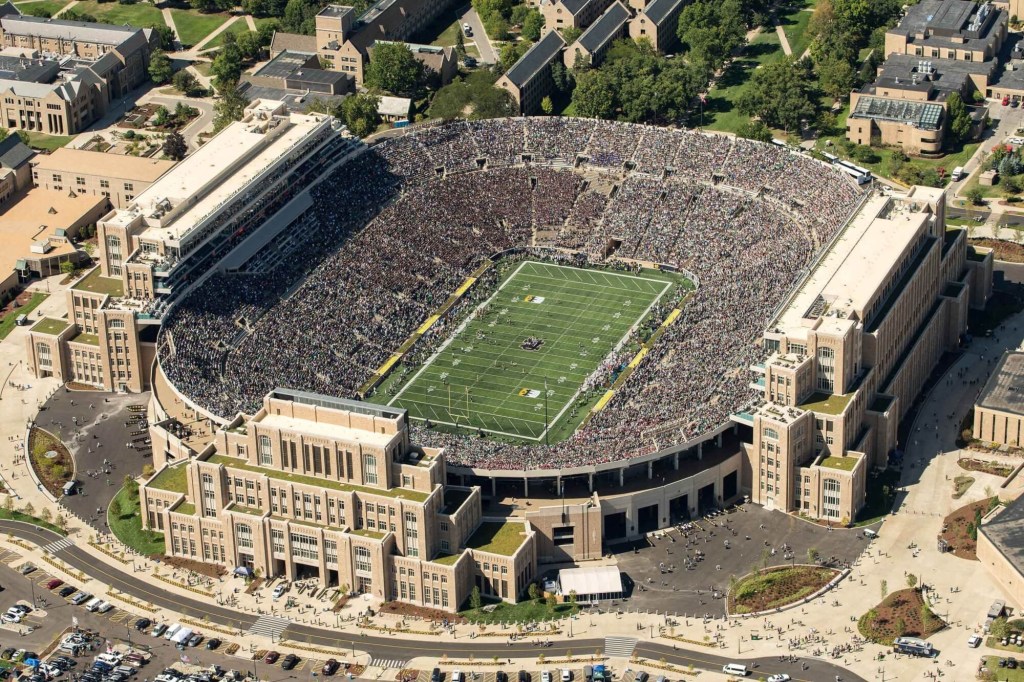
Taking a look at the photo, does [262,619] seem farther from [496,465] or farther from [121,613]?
[496,465]

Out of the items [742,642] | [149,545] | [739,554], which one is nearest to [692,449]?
[739,554]

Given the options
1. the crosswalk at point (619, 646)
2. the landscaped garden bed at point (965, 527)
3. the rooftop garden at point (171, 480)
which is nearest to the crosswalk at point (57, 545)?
the rooftop garden at point (171, 480)

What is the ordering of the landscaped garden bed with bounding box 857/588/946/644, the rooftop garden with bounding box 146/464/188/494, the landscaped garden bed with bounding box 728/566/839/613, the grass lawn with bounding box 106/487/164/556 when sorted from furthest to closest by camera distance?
the rooftop garden with bounding box 146/464/188/494 → the grass lawn with bounding box 106/487/164/556 → the landscaped garden bed with bounding box 728/566/839/613 → the landscaped garden bed with bounding box 857/588/946/644

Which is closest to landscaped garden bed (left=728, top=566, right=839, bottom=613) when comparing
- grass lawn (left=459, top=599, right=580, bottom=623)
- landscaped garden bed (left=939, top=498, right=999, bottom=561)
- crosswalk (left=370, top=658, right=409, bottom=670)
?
landscaped garden bed (left=939, top=498, right=999, bottom=561)

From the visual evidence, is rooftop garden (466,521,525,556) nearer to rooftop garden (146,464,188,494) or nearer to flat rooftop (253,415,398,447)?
flat rooftop (253,415,398,447)

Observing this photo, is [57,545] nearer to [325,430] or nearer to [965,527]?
[325,430]

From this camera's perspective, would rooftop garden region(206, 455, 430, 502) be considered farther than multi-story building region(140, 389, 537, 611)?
Yes

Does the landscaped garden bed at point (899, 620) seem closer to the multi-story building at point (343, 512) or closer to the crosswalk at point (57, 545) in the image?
the multi-story building at point (343, 512)
